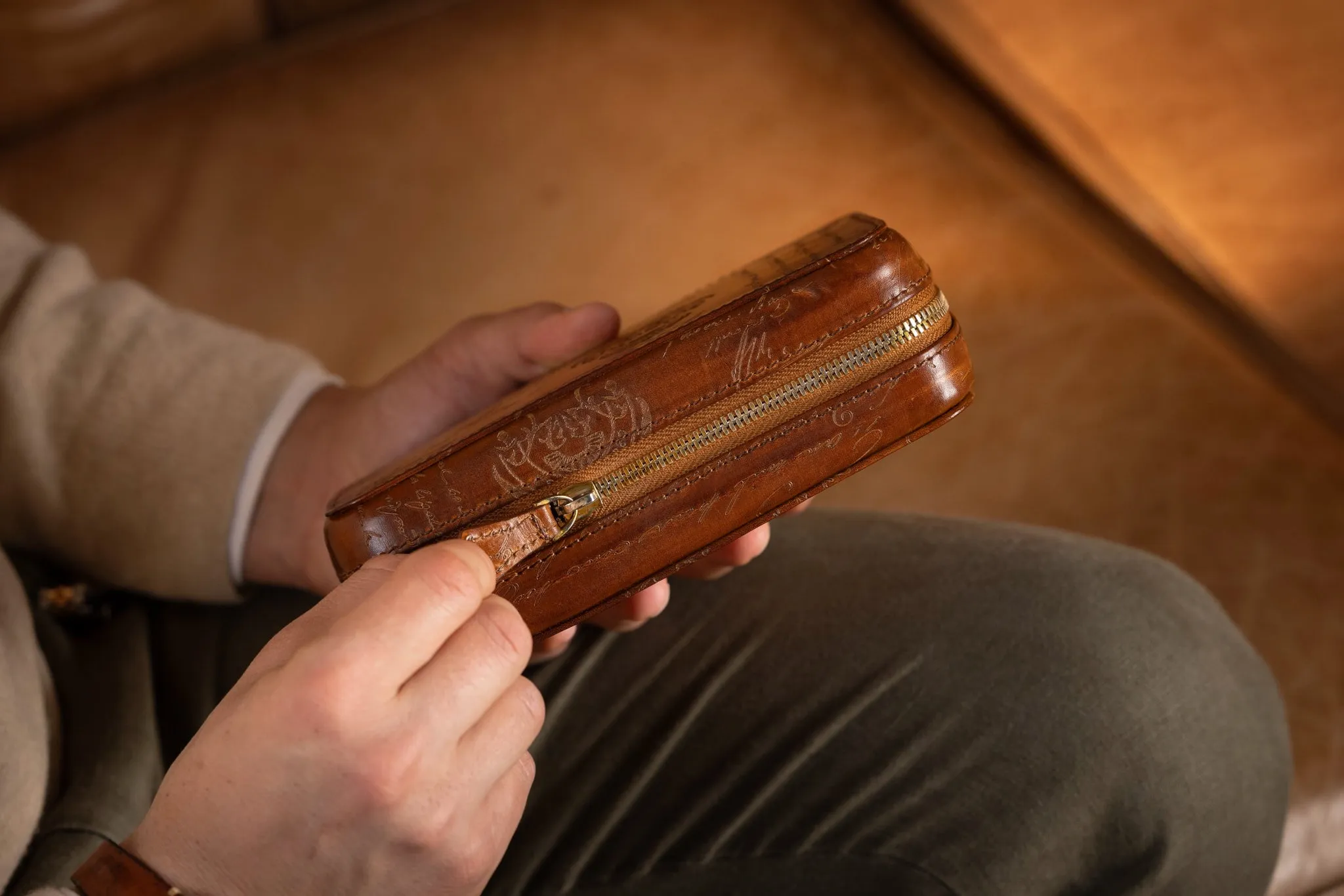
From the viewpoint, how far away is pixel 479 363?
2.89 feet

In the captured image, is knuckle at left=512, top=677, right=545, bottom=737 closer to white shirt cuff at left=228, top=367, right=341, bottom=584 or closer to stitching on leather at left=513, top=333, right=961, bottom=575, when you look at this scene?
stitching on leather at left=513, top=333, right=961, bottom=575

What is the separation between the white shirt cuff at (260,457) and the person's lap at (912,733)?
0.24ft

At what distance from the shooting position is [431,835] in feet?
1.77

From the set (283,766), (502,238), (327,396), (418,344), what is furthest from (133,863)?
(502,238)

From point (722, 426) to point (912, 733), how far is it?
27 centimetres

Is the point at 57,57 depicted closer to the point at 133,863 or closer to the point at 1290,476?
the point at 133,863

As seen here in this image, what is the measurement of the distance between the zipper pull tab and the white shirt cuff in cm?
33

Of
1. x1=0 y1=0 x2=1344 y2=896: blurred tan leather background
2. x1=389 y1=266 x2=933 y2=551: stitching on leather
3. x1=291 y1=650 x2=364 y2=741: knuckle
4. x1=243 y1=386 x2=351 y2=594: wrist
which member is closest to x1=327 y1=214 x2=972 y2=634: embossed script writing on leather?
x1=389 y1=266 x2=933 y2=551: stitching on leather

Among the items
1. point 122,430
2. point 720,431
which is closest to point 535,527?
point 720,431

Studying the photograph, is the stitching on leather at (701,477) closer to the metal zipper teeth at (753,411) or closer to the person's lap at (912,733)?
the metal zipper teeth at (753,411)

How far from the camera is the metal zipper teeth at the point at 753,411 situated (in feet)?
2.00

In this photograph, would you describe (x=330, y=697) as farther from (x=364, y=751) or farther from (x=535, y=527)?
(x=535, y=527)

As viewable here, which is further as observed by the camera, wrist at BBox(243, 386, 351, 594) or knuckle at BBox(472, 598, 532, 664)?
wrist at BBox(243, 386, 351, 594)

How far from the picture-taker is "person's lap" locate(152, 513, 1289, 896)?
0.70 meters
